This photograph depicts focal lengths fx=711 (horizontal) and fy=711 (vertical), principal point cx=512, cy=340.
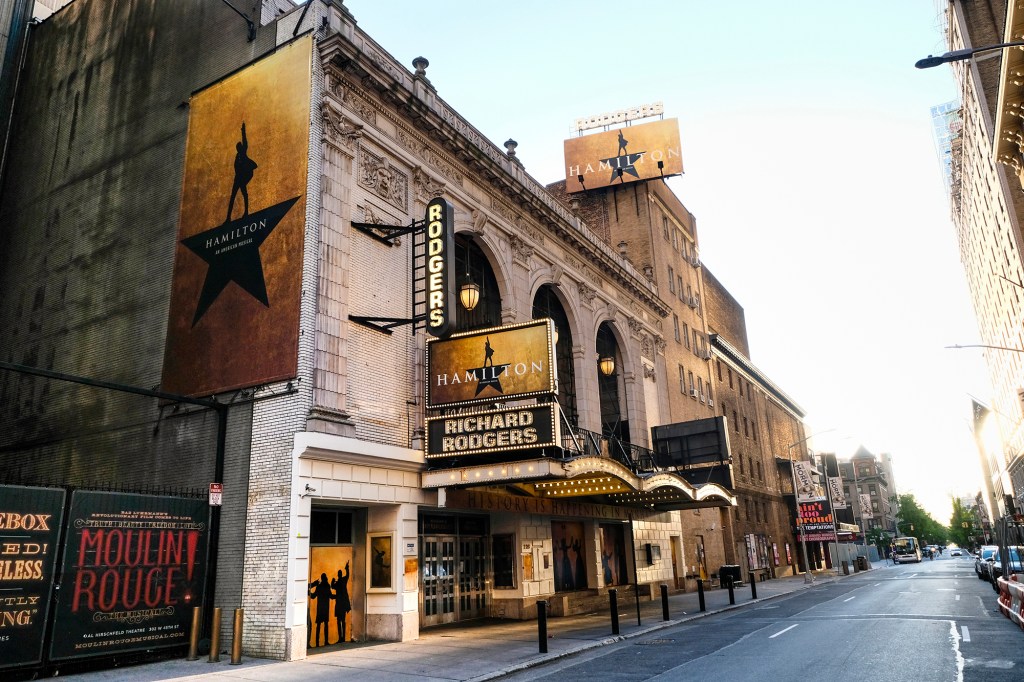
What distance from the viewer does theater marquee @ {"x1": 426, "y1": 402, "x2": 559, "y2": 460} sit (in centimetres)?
1766

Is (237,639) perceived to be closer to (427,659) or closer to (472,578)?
(427,659)

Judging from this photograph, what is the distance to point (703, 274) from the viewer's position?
53.8 metres

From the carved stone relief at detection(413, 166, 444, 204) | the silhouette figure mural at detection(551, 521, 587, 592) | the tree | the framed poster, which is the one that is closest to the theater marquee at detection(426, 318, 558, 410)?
the framed poster

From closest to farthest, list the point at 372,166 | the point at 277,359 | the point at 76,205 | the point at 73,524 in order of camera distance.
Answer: the point at 73,524, the point at 277,359, the point at 372,166, the point at 76,205

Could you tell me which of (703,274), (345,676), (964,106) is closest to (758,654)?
(345,676)

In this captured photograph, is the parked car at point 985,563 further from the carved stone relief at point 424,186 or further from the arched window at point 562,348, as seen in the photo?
the carved stone relief at point 424,186

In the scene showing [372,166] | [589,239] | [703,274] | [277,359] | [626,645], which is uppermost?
[703,274]

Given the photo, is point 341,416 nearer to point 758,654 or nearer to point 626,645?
point 626,645

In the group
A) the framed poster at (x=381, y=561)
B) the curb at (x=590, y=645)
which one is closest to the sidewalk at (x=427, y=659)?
the curb at (x=590, y=645)

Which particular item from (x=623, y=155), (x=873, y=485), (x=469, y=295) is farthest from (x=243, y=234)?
(x=873, y=485)

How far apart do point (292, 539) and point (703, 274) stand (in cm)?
4434

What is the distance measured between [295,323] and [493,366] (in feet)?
17.0

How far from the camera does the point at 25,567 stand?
1236 centimetres

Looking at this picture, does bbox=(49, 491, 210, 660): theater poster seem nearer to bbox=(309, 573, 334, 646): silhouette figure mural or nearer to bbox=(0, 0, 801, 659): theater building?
bbox=(0, 0, 801, 659): theater building
